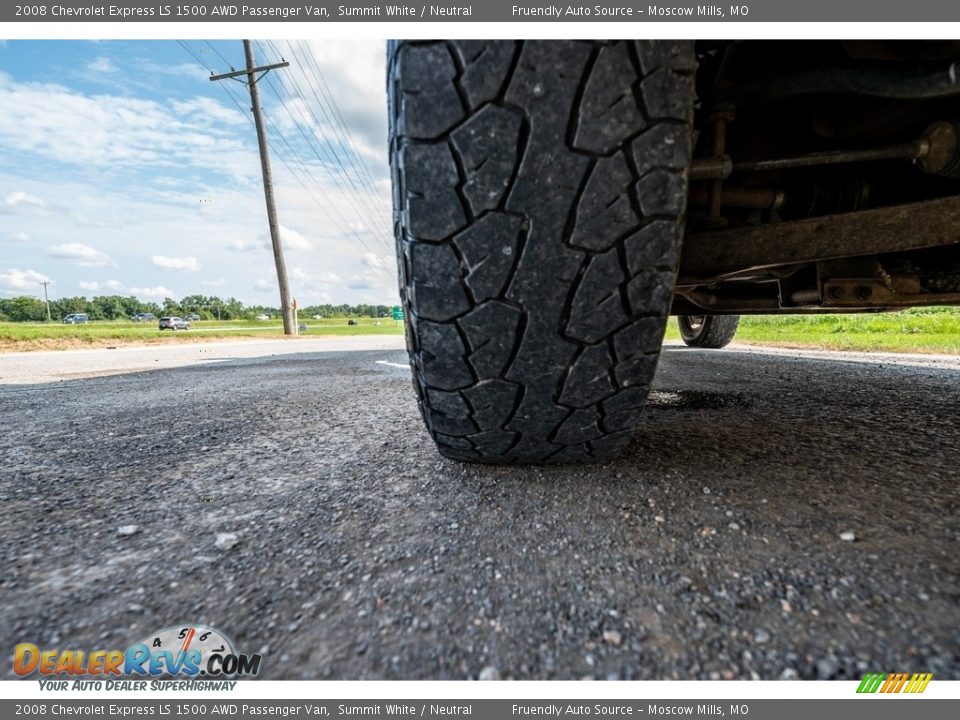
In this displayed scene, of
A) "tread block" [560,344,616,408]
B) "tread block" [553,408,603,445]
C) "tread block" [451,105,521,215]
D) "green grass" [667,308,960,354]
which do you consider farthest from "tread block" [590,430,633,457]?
"green grass" [667,308,960,354]

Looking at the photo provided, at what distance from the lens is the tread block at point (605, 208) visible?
0.66 m

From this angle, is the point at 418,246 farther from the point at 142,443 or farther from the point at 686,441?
the point at 142,443

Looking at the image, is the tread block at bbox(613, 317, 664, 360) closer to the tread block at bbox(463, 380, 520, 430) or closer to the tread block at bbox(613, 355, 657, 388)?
the tread block at bbox(613, 355, 657, 388)

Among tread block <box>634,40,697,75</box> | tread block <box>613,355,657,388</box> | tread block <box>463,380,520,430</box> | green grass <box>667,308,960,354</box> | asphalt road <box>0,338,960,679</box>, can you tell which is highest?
tread block <box>634,40,697,75</box>

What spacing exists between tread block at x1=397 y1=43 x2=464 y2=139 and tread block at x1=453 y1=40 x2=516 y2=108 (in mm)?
19

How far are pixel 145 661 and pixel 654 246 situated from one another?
928 mm

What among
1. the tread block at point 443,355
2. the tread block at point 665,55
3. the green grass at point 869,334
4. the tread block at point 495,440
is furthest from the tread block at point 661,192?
the green grass at point 869,334

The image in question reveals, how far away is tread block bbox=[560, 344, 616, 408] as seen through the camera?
2.57 feet

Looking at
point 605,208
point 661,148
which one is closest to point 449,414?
point 605,208

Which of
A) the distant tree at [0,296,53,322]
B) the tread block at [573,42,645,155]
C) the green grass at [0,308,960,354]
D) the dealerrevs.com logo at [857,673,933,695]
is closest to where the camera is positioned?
the dealerrevs.com logo at [857,673,933,695]

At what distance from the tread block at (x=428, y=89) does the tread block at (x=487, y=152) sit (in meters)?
0.03

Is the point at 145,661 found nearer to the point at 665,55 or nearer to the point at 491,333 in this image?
the point at 491,333

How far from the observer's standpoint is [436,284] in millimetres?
735

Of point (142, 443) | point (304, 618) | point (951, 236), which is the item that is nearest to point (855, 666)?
point (304, 618)
